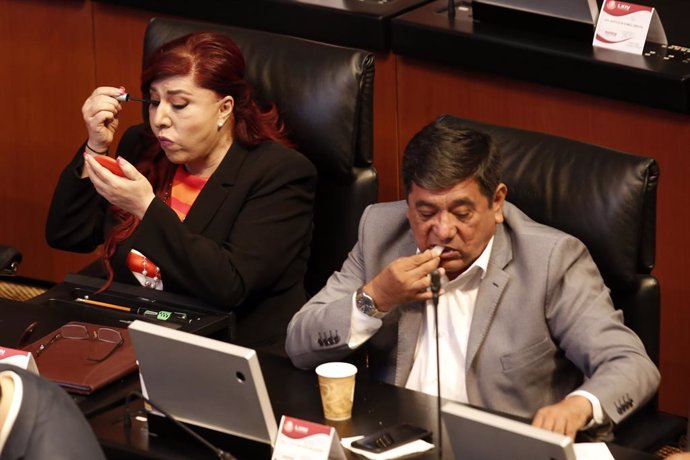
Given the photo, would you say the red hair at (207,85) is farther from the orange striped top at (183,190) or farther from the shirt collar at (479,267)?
the shirt collar at (479,267)

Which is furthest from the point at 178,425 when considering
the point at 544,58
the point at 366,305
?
the point at 544,58

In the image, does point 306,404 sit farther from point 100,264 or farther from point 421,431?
point 100,264

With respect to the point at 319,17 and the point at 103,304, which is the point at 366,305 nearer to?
the point at 103,304

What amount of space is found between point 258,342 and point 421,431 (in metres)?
0.90

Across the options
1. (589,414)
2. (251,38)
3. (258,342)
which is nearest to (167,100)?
(251,38)

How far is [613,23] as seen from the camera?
3.53 m

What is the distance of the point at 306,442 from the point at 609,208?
839mm

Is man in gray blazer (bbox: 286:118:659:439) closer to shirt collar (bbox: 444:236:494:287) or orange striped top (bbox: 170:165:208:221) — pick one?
shirt collar (bbox: 444:236:494:287)

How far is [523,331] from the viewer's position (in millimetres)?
2684

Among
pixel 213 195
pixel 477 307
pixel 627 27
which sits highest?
pixel 627 27

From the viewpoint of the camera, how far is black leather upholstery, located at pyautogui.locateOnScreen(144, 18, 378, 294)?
323 centimetres

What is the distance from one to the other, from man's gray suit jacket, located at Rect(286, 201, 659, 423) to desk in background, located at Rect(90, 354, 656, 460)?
176mm

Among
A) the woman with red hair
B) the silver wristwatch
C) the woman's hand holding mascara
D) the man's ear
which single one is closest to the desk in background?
the silver wristwatch

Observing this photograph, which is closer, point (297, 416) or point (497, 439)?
point (497, 439)
